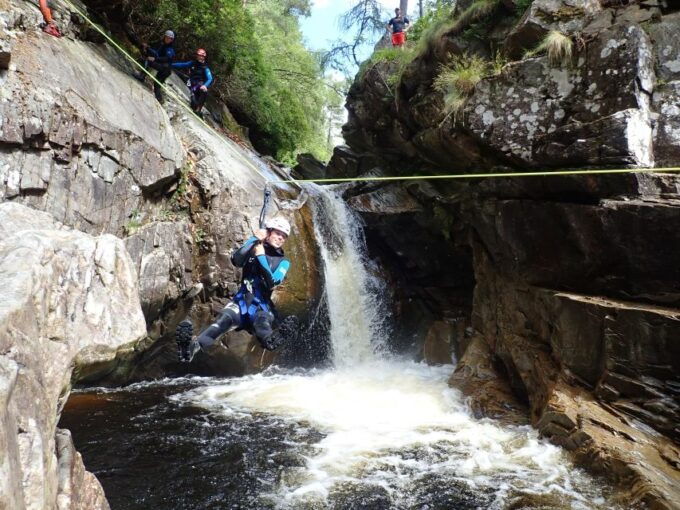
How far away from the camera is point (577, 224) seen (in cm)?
705

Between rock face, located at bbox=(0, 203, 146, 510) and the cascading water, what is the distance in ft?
6.41

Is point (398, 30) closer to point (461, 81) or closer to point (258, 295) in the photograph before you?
point (461, 81)

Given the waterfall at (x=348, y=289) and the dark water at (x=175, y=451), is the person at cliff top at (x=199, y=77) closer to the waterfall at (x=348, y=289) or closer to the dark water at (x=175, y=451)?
the waterfall at (x=348, y=289)

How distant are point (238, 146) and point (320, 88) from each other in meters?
9.20

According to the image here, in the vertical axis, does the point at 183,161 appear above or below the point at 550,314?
above

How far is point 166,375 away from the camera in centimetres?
1021

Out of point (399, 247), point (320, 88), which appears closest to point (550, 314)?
point (399, 247)

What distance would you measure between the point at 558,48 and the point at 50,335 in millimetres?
8019

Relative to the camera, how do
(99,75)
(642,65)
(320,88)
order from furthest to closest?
(320,88), (99,75), (642,65)

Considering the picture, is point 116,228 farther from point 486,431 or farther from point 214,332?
point 486,431

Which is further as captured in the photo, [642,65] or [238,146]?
[238,146]

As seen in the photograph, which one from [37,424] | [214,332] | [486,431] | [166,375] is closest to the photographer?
[37,424]

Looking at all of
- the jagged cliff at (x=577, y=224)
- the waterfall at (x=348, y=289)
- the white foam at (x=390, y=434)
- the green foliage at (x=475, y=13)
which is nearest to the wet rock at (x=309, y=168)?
the waterfall at (x=348, y=289)

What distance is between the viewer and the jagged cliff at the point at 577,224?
5992 millimetres
